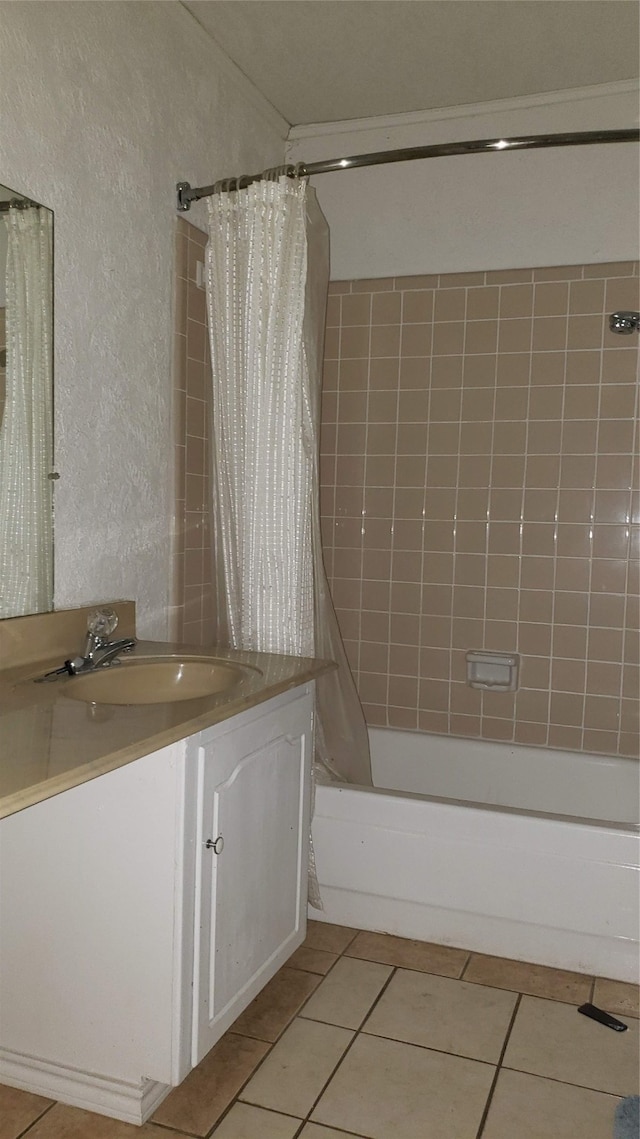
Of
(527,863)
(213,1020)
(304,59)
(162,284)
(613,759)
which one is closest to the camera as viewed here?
(213,1020)

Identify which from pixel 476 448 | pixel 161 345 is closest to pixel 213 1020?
pixel 161 345

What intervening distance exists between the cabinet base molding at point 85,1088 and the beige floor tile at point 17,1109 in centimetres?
1

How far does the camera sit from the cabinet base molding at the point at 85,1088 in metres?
1.52

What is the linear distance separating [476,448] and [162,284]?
3.88ft

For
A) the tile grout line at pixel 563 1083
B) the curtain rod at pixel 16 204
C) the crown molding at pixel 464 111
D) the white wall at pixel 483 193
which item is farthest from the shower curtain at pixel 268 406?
the tile grout line at pixel 563 1083

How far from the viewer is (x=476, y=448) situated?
2.85m

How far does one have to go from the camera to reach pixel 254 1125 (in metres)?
1.52

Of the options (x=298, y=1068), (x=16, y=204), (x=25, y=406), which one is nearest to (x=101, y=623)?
(x=25, y=406)

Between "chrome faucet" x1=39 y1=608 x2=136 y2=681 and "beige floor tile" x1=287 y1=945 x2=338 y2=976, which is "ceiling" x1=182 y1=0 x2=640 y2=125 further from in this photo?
"beige floor tile" x1=287 y1=945 x2=338 y2=976

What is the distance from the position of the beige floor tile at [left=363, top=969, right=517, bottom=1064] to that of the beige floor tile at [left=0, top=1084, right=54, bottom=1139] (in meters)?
0.68

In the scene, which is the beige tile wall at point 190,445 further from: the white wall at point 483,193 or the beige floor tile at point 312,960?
the beige floor tile at point 312,960

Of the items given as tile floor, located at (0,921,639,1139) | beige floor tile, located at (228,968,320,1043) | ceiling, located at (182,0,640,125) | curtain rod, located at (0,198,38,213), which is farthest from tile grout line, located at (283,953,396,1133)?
ceiling, located at (182,0,640,125)

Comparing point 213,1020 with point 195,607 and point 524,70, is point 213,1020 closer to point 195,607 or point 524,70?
point 195,607

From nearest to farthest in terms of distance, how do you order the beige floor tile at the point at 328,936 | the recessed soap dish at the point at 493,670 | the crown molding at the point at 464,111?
1. the beige floor tile at the point at 328,936
2. the crown molding at the point at 464,111
3. the recessed soap dish at the point at 493,670
